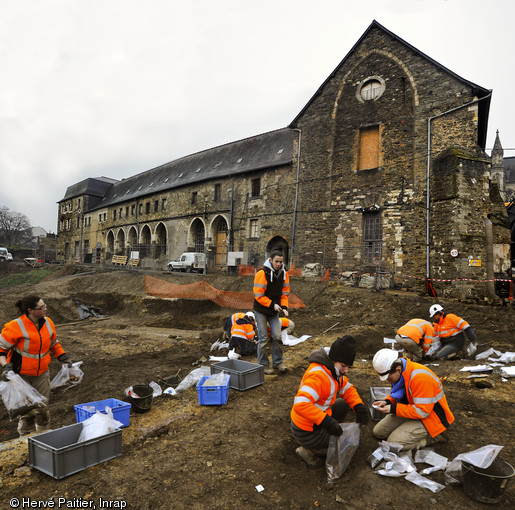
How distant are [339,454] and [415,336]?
4458 mm

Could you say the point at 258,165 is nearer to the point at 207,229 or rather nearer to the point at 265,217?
the point at 265,217

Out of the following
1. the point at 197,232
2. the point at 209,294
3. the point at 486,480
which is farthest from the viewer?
the point at 197,232

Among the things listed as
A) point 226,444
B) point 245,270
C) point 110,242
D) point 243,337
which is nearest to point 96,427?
point 226,444

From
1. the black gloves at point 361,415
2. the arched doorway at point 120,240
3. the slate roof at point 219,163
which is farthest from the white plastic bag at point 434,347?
the arched doorway at point 120,240

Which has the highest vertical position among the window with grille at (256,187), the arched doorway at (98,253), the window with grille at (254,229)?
the window with grille at (256,187)

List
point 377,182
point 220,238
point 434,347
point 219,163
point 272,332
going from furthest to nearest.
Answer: point 219,163 → point 220,238 → point 377,182 → point 434,347 → point 272,332

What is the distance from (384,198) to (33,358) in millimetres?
15254

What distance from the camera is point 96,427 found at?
3.54 metres

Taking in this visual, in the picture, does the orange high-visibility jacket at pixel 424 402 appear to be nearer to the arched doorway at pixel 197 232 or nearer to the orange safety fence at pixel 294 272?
the orange safety fence at pixel 294 272

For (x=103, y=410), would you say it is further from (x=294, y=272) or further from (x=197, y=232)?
(x=197, y=232)

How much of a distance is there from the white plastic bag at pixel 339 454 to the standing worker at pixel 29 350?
3.32 metres

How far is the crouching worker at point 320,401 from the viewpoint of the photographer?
3301 mm

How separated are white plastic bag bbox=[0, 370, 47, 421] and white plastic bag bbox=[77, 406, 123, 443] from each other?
921 millimetres

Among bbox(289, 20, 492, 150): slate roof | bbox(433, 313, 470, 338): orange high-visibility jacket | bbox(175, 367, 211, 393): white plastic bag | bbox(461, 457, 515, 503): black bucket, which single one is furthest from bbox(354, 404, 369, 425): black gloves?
bbox(289, 20, 492, 150): slate roof
